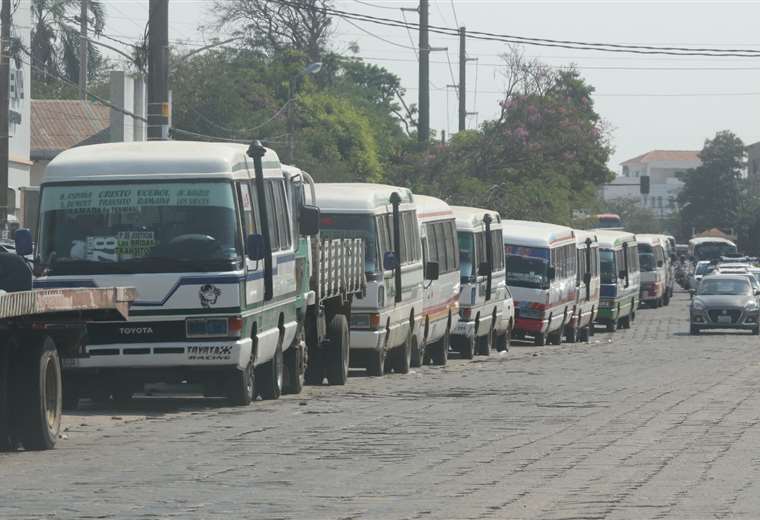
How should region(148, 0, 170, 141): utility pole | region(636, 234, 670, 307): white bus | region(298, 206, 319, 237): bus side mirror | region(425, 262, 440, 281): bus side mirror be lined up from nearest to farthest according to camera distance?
region(298, 206, 319, 237): bus side mirror, region(148, 0, 170, 141): utility pole, region(425, 262, 440, 281): bus side mirror, region(636, 234, 670, 307): white bus

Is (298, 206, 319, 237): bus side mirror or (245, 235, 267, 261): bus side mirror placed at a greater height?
(298, 206, 319, 237): bus side mirror

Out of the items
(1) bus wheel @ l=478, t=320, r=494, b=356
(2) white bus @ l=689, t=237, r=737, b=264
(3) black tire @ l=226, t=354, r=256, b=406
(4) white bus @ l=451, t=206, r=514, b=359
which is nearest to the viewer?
(3) black tire @ l=226, t=354, r=256, b=406

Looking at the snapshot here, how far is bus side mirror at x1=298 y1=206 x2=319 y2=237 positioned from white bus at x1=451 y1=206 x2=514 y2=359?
1171 cm

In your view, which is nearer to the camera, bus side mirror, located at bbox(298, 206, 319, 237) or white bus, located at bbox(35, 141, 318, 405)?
white bus, located at bbox(35, 141, 318, 405)

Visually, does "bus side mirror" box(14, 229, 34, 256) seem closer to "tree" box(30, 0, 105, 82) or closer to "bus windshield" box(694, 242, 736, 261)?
"tree" box(30, 0, 105, 82)

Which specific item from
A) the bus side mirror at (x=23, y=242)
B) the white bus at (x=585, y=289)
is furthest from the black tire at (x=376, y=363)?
the white bus at (x=585, y=289)

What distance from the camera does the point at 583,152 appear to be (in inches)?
2547

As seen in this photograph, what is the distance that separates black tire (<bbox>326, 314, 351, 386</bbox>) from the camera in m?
23.1

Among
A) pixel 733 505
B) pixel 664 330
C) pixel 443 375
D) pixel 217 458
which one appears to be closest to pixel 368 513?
pixel 733 505

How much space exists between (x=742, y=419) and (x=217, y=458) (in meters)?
6.22

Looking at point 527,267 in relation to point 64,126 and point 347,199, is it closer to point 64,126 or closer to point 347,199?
point 347,199

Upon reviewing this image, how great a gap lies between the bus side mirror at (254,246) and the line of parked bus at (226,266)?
0.01 m

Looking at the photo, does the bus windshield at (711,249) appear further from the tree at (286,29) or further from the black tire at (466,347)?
the black tire at (466,347)

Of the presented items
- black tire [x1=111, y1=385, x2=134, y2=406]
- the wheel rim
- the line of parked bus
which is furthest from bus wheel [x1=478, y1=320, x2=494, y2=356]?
the wheel rim
